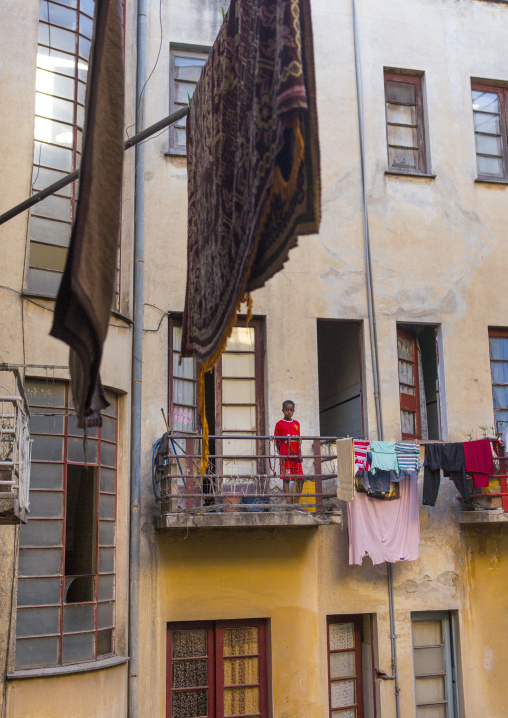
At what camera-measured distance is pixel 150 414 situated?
11781 millimetres

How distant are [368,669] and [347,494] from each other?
295 cm

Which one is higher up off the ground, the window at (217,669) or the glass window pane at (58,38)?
the glass window pane at (58,38)

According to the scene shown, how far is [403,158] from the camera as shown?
13.9 m

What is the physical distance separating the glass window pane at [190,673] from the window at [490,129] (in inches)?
350

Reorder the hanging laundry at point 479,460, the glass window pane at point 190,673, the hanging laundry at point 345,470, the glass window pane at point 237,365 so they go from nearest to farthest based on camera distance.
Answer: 1. the hanging laundry at point 345,470
2. the glass window pane at point 190,673
3. the hanging laundry at point 479,460
4. the glass window pane at point 237,365

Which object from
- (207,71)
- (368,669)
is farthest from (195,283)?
(368,669)

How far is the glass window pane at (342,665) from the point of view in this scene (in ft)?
40.0

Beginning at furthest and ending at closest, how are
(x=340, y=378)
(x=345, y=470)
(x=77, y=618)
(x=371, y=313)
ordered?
(x=340, y=378)
(x=371, y=313)
(x=345, y=470)
(x=77, y=618)

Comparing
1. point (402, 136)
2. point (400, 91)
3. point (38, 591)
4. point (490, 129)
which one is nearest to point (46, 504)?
point (38, 591)

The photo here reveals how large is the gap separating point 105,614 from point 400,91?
9.47 m

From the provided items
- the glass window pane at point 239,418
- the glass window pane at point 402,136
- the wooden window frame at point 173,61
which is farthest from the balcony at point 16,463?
the glass window pane at point 402,136

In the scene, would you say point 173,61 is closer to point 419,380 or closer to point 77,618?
point 419,380

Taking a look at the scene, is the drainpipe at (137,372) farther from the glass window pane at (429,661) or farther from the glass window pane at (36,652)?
the glass window pane at (429,661)

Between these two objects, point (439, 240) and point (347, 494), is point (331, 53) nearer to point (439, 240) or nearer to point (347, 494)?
point (439, 240)
